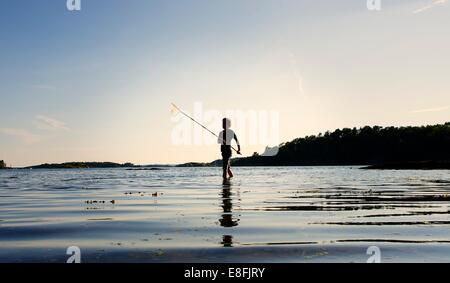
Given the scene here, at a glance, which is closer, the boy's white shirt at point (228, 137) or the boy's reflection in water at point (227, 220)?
the boy's reflection in water at point (227, 220)

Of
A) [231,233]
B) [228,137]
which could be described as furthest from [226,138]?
[231,233]

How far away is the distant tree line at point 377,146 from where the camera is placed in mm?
135000

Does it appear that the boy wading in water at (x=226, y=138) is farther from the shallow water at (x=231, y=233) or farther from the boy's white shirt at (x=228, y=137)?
the shallow water at (x=231, y=233)

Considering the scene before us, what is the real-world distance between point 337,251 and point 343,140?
17579cm

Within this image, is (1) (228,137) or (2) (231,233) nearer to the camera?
(2) (231,233)

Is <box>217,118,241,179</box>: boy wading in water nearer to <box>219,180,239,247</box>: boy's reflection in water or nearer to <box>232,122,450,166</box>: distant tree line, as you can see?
<box>219,180,239,247</box>: boy's reflection in water

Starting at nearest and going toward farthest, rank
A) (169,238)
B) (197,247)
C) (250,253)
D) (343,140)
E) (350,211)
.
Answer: (250,253) < (197,247) < (169,238) < (350,211) < (343,140)

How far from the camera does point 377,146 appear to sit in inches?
6220

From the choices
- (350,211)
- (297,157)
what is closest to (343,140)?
(297,157)

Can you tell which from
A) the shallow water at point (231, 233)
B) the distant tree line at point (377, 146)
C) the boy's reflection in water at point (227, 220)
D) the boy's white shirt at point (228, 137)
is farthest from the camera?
the distant tree line at point (377, 146)

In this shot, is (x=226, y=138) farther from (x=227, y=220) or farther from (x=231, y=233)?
(x=231, y=233)

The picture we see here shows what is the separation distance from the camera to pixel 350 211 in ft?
28.7

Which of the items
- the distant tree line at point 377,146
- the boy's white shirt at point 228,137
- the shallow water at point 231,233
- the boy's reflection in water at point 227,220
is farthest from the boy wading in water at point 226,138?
the distant tree line at point 377,146
